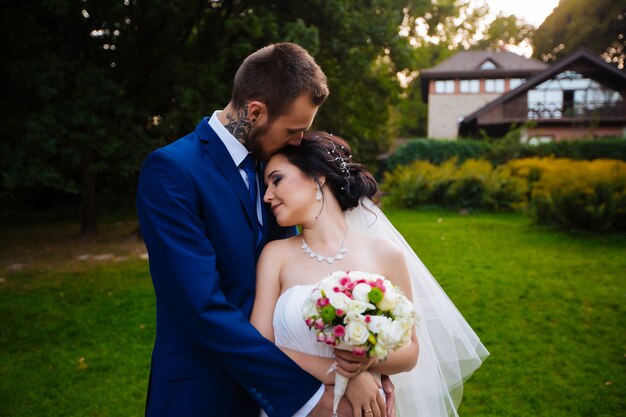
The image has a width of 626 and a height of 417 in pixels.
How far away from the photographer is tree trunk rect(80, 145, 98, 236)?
14.2 meters

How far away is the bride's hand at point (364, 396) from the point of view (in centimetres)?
214

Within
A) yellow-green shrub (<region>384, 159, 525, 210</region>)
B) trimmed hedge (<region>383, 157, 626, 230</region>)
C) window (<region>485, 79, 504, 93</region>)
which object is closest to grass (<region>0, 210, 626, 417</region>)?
trimmed hedge (<region>383, 157, 626, 230</region>)

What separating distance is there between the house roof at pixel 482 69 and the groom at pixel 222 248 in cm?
4158

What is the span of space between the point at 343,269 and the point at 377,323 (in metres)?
0.57

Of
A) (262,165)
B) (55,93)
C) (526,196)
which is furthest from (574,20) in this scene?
(262,165)

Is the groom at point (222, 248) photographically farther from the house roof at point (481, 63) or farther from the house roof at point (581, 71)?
the house roof at point (481, 63)

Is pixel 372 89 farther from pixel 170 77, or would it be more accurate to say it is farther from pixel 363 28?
pixel 170 77

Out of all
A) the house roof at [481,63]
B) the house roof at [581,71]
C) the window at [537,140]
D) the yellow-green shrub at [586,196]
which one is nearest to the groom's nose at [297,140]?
the yellow-green shrub at [586,196]

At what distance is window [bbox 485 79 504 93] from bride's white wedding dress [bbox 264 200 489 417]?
43.4 meters

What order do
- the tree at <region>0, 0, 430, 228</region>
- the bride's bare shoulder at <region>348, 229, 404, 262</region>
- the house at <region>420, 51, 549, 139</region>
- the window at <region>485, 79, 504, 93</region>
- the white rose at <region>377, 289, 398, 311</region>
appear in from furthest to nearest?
the window at <region>485, 79, 504, 93</region> < the house at <region>420, 51, 549, 139</region> < the tree at <region>0, 0, 430, 228</region> < the bride's bare shoulder at <region>348, 229, 404, 262</region> < the white rose at <region>377, 289, 398, 311</region>

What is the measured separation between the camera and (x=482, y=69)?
42.2 meters

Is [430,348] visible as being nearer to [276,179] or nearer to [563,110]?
[276,179]

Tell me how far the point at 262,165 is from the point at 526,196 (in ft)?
64.8

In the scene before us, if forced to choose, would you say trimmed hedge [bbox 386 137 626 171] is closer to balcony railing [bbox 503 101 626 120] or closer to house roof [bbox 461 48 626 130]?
house roof [bbox 461 48 626 130]
